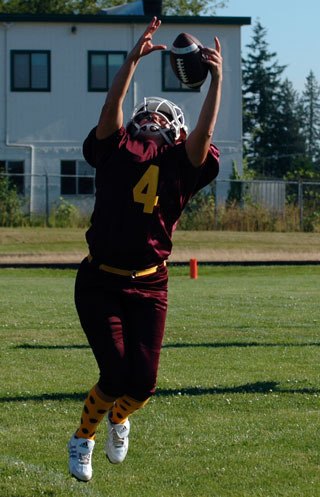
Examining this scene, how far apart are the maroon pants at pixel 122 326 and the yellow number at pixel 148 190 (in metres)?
0.42

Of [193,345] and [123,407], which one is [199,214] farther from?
[123,407]

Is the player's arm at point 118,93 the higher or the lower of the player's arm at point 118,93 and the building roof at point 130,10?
the lower

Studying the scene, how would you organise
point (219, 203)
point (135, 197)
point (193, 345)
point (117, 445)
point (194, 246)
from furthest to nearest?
point (219, 203), point (194, 246), point (193, 345), point (117, 445), point (135, 197)

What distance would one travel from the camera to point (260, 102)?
275 ft

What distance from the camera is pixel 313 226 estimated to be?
39.8m

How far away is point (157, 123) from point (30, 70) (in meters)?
34.4

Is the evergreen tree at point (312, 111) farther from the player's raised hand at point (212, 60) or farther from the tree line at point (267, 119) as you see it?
the player's raised hand at point (212, 60)

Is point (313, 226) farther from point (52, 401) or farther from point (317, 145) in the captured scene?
point (317, 145)

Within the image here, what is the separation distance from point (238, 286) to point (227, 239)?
43.8 ft

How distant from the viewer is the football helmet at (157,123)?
6.20 metres

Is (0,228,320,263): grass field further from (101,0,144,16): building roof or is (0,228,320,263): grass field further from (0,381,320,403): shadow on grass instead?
(0,381,320,403): shadow on grass

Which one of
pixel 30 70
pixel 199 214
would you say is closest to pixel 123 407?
pixel 199 214

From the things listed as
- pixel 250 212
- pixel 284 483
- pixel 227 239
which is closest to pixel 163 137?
pixel 284 483

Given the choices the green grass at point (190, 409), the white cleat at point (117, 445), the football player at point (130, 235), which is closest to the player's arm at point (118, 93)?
the football player at point (130, 235)
